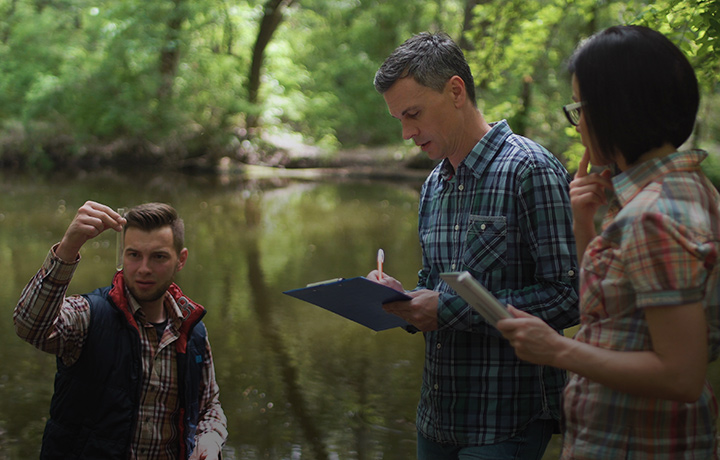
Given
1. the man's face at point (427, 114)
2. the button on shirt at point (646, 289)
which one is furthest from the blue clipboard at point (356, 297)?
the button on shirt at point (646, 289)

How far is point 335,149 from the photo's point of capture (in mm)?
24078

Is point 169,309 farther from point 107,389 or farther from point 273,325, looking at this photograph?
point 273,325

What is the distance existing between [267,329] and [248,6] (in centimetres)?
1593

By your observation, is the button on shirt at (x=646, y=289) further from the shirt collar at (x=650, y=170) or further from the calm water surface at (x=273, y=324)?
the calm water surface at (x=273, y=324)

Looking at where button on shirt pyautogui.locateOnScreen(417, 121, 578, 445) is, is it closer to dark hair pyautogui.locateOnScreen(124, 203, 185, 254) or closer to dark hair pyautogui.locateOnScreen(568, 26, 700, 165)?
dark hair pyautogui.locateOnScreen(568, 26, 700, 165)

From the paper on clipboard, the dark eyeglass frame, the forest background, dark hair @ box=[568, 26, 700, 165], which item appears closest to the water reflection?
the paper on clipboard

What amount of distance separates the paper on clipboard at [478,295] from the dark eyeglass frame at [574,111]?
1.45ft

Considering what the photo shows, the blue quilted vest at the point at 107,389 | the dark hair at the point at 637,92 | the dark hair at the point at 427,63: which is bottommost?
the blue quilted vest at the point at 107,389

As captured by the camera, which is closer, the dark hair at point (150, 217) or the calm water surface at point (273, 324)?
the dark hair at point (150, 217)

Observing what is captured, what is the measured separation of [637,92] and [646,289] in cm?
41

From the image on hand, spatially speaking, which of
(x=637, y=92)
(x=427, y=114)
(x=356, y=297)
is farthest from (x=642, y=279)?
(x=427, y=114)

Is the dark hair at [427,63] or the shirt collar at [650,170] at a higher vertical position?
the dark hair at [427,63]

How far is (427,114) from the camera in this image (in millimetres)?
2355

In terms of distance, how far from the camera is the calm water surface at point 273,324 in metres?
4.77
